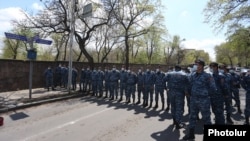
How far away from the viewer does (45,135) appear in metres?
7.80

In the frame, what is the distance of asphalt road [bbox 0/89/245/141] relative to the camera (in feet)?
25.4

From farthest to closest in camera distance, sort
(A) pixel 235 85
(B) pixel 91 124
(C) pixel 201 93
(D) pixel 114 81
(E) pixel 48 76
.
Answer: (E) pixel 48 76, (D) pixel 114 81, (A) pixel 235 85, (B) pixel 91 124, (C) pixel 201 93

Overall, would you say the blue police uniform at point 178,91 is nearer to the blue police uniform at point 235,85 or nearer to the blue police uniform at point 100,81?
the blue police uniform at point 235,85

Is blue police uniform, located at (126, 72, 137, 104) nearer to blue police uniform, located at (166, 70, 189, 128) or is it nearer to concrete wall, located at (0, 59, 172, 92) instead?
blue police uniform, located at (166, 70, 189, 128)

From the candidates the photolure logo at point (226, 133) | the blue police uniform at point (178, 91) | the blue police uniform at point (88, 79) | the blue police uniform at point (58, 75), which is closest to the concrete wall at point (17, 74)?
the blue police uniform at point (58, 75)

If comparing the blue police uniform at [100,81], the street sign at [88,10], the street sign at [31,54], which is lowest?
the blue police uniform at [100,81]

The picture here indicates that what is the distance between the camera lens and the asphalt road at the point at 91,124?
305 inches

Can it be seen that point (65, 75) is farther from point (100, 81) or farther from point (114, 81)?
point (114, 81)

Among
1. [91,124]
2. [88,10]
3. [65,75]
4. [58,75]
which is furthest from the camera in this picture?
[58,75]

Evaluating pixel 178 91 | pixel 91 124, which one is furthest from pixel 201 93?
pixel 91 124

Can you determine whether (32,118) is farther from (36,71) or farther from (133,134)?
(36,71)

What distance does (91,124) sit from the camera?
30.5 feet

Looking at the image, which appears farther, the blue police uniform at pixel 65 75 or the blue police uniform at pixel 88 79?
the blue police uniform at pixel 65 75

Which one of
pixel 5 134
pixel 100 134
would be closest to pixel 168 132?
pixel 100 134
